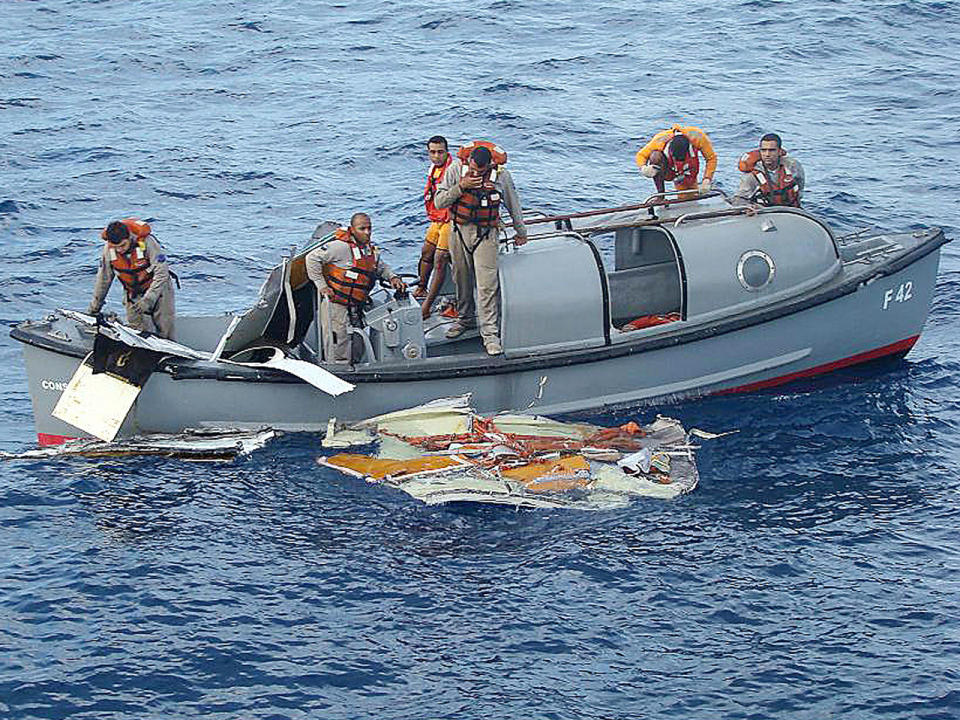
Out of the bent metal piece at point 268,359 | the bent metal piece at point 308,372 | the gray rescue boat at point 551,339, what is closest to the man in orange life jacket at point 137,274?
the bent metal piece at point 268,359

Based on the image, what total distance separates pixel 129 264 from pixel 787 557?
8893mm

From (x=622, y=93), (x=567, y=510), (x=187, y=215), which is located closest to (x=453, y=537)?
(x=567, y=510)

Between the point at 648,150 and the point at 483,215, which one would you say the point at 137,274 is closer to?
the point at 483,215

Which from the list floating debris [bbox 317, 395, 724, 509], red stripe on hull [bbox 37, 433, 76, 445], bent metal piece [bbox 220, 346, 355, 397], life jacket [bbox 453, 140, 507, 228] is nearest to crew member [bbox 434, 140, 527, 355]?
life jacket [bbox 453, 140, 507, 228]

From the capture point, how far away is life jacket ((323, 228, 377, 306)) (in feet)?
60.1

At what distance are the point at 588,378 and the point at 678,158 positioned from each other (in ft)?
12.9

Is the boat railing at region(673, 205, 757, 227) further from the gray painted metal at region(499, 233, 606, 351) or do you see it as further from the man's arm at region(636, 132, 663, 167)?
the man's arm at region(636, 132, 663, 167)

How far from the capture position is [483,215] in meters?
18.5

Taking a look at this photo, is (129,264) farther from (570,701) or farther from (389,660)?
(570,701)

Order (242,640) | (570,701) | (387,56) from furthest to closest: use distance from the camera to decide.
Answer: (387,56) < (242,640) < (570,701)

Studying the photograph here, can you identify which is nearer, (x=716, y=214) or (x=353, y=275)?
(x=353, y=275)

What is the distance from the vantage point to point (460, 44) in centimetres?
3941

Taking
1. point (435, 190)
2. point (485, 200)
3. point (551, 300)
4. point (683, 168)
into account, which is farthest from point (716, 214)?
point (435, 190)

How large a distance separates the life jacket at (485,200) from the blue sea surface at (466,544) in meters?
3.17
